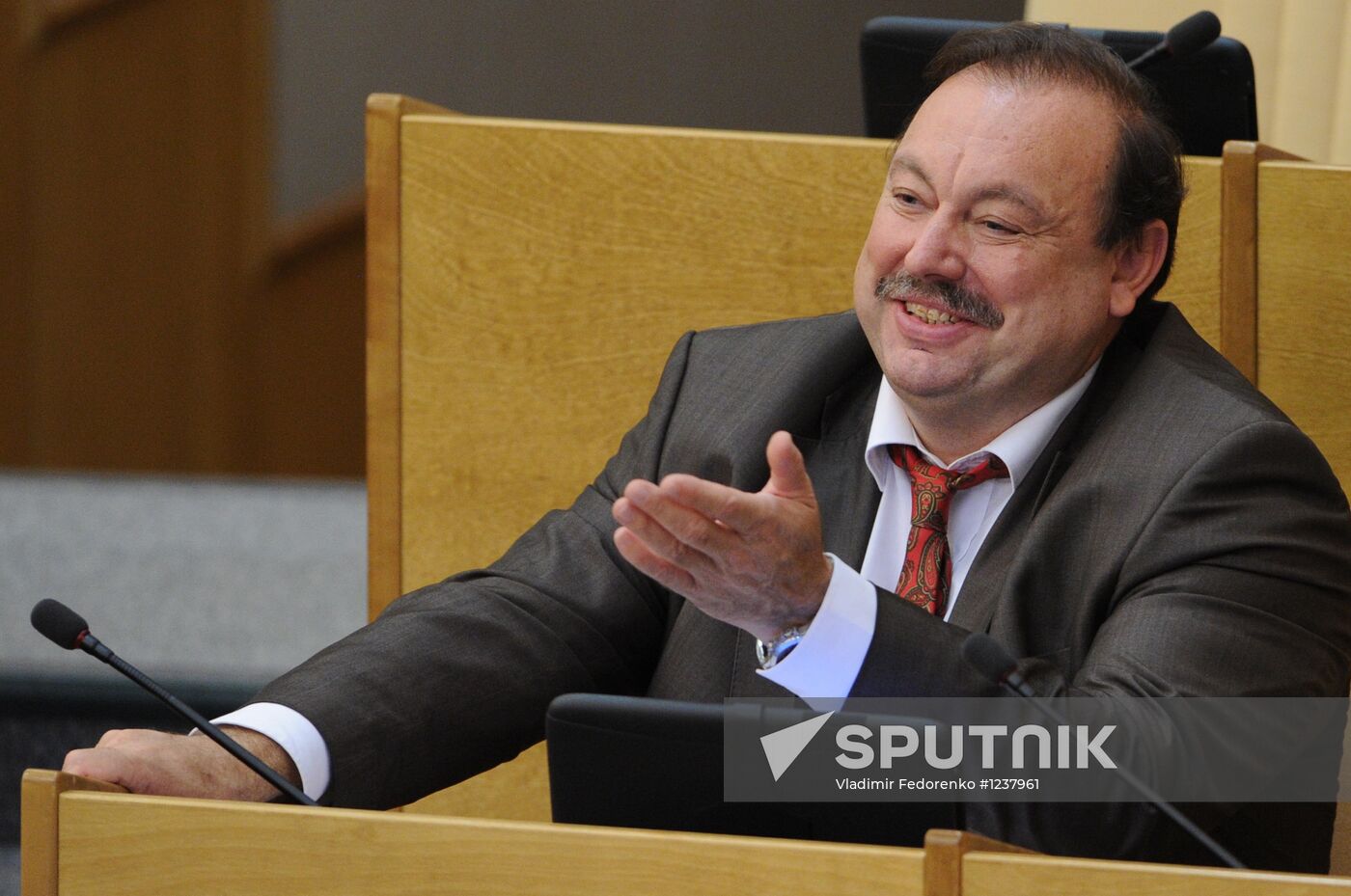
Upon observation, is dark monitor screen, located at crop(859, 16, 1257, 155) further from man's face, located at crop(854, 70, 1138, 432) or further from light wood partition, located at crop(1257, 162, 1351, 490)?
man's face, located at crop(854, 70, 1138, 432)

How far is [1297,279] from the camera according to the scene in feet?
5.98

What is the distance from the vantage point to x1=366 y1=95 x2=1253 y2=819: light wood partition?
1.99 m

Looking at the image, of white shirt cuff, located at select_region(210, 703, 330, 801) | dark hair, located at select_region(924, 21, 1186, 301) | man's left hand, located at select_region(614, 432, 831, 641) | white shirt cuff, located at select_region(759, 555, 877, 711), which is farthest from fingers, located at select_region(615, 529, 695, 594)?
dark hair, located at select_region(924, 21, 1186, 301)

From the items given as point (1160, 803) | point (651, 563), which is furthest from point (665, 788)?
point (1160, 803)

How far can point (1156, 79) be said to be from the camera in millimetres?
1899

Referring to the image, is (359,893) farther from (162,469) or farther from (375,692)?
(162,469)

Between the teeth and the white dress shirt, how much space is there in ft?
0.33

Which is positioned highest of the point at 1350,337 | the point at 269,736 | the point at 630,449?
the point at 1350,337

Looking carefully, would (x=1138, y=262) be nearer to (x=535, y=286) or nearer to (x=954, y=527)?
(x=954, y=527)

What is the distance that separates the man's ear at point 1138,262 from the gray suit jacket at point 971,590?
0.04 m

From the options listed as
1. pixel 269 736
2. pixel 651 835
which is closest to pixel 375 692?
pixel 269 736

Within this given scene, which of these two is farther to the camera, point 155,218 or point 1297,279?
point 155,218

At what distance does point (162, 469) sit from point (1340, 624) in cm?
317

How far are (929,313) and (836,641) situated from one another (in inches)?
15.1
